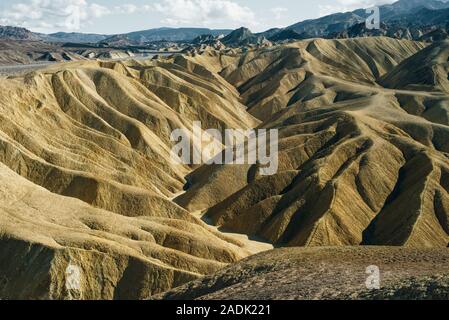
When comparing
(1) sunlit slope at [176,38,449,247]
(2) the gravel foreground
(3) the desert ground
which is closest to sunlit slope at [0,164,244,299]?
(3) the desert ground

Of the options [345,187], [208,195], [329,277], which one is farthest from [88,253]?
[208,195]

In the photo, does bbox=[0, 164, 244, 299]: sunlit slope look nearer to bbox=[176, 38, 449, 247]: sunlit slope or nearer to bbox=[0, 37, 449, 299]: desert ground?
bbox=[0, 37, 449, 299]: desert ground

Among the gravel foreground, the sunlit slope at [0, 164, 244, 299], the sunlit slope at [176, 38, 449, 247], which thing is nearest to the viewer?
the gravel foreground

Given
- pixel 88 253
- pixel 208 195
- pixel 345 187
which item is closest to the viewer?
pixel 88 253

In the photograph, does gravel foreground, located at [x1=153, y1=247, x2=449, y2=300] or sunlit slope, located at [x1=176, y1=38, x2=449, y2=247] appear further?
sunlit slope, located at [x1=176, y1=38, x2=449, y2=247]

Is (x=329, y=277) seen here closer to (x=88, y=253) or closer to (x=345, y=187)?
(x=88, y=253)

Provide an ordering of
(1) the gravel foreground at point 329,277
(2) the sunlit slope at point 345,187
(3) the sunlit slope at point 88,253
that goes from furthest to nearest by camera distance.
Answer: (2) the sunlit slope at point 345,187, (3) the sunlit slope at point 88,253, (1) the gravel foreground at point 329,277

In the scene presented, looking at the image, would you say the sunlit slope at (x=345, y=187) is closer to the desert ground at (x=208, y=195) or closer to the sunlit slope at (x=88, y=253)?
the desert ground at (x=208, y=195)

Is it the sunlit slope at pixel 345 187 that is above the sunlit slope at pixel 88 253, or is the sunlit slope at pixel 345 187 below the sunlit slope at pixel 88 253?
above

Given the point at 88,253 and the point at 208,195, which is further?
the point at 208,195

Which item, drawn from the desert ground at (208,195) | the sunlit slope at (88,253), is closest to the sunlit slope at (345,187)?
the desert ground at (208,195)

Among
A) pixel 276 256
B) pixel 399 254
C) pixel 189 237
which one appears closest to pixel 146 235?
pixel 189 237

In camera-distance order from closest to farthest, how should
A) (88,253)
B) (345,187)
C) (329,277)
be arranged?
(329,277), (88,253), (345,187)
